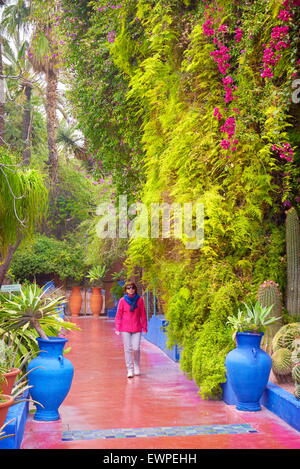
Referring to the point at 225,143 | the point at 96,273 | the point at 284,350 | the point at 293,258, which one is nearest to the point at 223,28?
the point at 225,143

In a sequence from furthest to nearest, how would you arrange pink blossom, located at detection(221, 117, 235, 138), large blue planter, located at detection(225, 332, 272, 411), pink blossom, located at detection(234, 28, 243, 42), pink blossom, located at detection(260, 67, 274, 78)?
pink blossom, located at detection(234, 28, 243, 42) → pink blossom, located at detection(221, 117, 235, 138) → pink blossom, located at detection(260, 67, 274, 78) → large blue planter, located at detection(225, 332, 272, 411)

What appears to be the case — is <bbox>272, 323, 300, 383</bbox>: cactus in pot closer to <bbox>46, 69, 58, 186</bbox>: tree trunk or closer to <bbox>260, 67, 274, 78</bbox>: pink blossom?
<bbox>260, 67, 274, 78</bbox>: pink blossom

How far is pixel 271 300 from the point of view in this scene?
295 inches

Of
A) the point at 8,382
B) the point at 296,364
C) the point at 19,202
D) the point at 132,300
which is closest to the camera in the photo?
the point at 8,382

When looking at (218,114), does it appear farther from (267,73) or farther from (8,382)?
(8,382)

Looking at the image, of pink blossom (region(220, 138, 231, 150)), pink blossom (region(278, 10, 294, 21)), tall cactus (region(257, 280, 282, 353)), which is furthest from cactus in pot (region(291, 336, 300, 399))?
pink blossom (region(278, 10, 294, 21))

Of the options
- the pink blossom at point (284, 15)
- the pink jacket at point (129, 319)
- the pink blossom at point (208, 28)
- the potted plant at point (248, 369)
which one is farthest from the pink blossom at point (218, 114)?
the pink jacket at point (129, 319)

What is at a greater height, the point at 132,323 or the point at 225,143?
the point at 225,143

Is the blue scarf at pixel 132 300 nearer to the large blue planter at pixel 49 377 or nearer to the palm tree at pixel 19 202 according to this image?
the palm tree at pixel 19 202

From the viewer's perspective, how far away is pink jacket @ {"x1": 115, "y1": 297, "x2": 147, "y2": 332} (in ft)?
30.7

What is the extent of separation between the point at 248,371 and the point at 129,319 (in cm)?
326

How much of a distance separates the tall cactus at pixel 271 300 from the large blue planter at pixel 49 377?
2.67 m

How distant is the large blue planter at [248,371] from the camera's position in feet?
21.1

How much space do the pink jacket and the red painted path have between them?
72 centimetres
